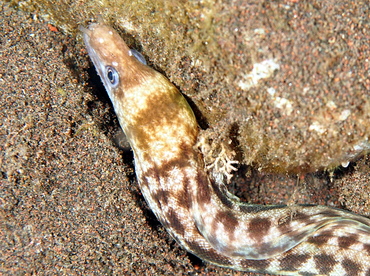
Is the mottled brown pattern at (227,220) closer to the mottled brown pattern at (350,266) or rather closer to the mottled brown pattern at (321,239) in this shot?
the mottled brown pattern at (321,239)

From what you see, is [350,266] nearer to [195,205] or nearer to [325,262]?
[325,262]

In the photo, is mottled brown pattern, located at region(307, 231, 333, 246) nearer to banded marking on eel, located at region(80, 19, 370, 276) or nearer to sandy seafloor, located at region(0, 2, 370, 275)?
banded marking on eel, located at region(80, 19, 370, 276)

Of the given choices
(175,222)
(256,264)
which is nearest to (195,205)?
(175,222)

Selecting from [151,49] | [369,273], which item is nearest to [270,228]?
[369,273]

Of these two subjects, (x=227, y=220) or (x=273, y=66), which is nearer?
(x=273, y=66)

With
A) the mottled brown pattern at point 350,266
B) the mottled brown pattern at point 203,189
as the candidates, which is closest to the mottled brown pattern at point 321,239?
the mottled brown pattern at point 350,266

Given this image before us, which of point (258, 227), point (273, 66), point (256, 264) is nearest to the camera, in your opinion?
point (273, 66)

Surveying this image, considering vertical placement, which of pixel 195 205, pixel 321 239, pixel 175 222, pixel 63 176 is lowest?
pixel 63 176

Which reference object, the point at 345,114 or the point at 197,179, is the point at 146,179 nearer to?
the point at 197,179
